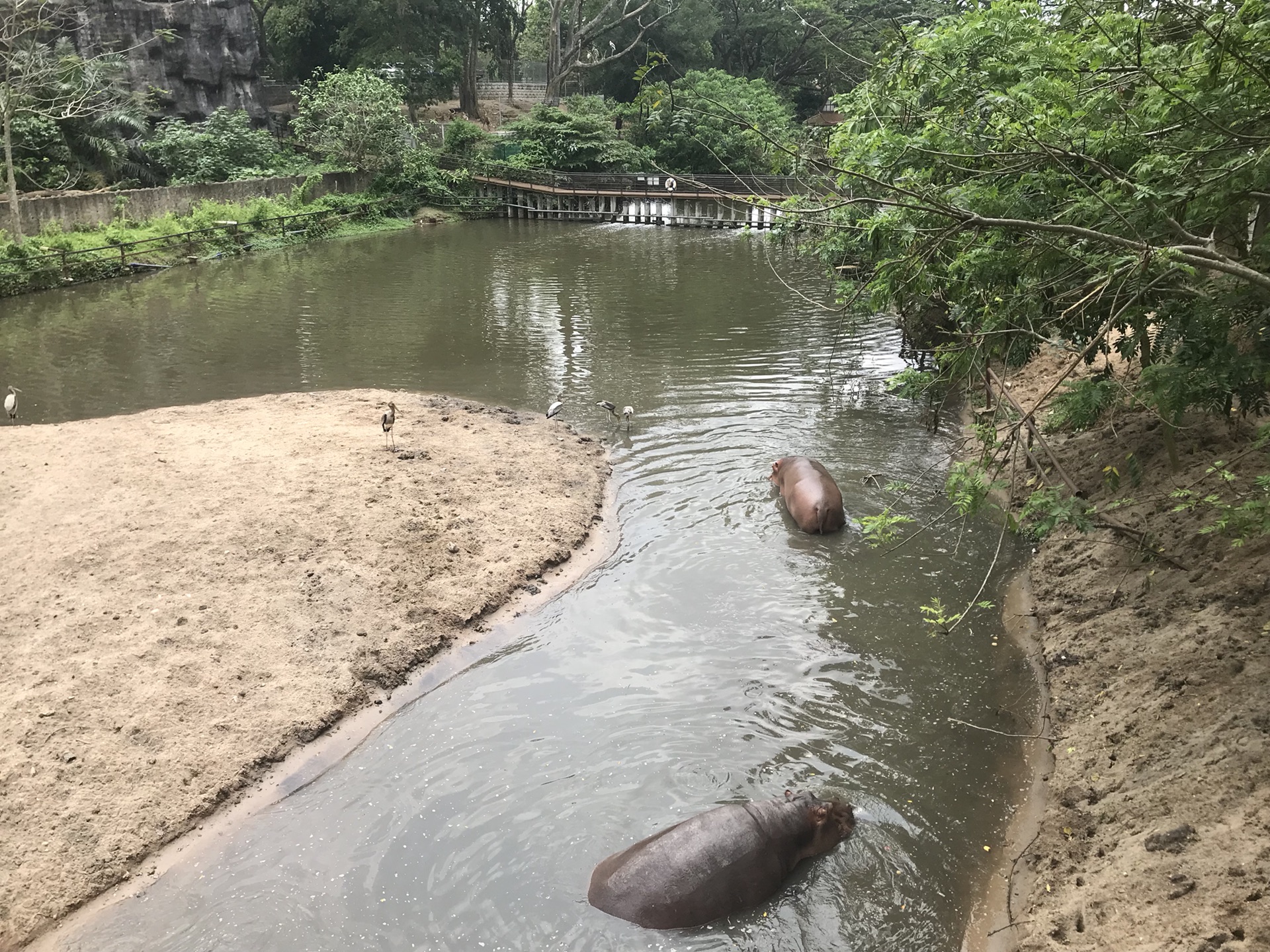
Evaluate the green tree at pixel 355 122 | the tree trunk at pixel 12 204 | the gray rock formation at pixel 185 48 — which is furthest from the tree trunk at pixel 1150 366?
the gray rock formation at pixel 185 48

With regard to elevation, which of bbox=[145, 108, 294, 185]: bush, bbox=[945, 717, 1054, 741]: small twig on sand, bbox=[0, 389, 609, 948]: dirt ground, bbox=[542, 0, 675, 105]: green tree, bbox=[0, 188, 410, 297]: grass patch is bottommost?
bbox=[945, 717, 1054, 741]: small twig on sand

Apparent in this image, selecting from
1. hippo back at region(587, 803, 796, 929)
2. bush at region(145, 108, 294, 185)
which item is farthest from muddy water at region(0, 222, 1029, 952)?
bush at region(145, 108, 294, 185)

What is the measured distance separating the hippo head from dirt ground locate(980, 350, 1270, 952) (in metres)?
1.08

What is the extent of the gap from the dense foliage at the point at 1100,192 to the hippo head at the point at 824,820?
125 inches

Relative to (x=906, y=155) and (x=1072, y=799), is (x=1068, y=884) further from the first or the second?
(x=906, y=155)

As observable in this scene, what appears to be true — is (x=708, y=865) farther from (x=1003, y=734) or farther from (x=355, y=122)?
(x=355, y=122)

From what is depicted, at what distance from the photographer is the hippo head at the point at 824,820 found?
18.7 ft

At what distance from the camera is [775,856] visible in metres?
5.41

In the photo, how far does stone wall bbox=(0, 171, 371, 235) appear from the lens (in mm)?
26016

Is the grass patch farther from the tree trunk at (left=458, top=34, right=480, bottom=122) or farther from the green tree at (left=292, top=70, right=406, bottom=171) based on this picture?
the tree trunk at (left=458, top=34, right=480, bottom=122)

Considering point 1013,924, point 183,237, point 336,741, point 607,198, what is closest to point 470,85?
point 607,198

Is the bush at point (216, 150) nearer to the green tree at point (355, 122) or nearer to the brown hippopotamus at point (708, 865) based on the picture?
the green tree at point (355, 122)

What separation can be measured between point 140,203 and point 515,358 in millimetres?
19779

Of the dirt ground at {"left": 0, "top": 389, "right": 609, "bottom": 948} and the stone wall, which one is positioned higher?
the stone wall
